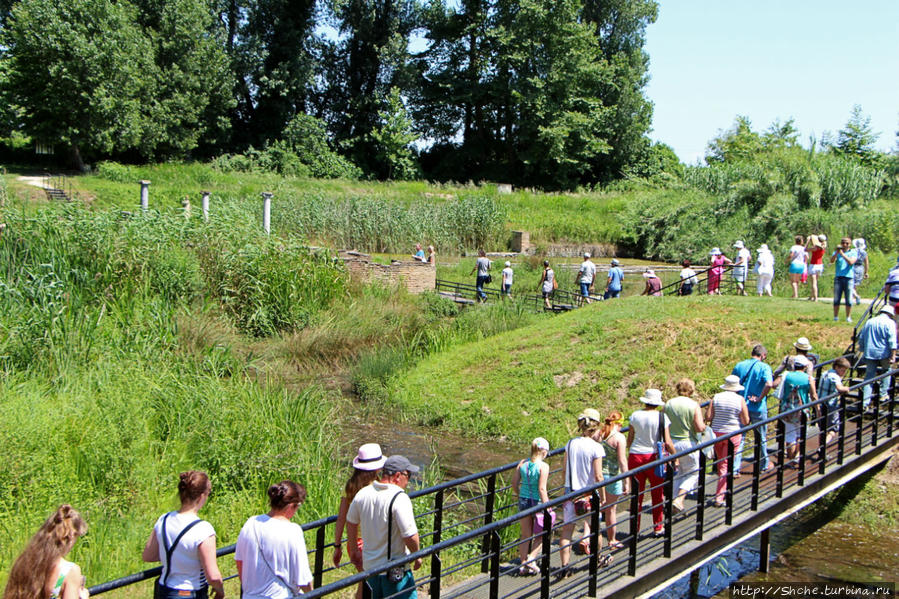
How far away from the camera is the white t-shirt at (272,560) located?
530 cm

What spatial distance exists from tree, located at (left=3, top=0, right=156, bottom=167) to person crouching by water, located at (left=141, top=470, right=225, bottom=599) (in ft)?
132

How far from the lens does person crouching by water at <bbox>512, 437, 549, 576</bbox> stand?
7312 millimetres

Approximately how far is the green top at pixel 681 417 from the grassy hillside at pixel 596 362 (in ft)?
22.0

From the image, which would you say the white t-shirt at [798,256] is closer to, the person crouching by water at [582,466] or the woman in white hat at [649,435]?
the woman in white hat at [649,435]

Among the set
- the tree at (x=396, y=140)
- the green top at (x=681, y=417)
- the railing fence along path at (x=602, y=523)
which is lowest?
the railing fence along path at (x=602, y=523)

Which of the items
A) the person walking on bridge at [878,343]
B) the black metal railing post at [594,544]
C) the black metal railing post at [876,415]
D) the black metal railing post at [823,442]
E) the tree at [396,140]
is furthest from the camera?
the tree at [396,140]

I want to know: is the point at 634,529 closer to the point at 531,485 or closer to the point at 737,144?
the point at 531,485

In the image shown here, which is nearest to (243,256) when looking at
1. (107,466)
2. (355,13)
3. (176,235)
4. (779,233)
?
(176,235)

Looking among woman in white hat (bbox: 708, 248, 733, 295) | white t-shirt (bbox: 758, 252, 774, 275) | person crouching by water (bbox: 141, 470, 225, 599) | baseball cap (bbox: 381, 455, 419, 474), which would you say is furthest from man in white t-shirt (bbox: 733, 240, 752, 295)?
person crouching by water (bbox: 141, 470, 225, 599)

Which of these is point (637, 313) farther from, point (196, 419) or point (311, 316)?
point (196, 419)

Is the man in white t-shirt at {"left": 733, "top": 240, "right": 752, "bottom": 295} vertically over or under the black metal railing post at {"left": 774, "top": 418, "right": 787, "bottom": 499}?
over

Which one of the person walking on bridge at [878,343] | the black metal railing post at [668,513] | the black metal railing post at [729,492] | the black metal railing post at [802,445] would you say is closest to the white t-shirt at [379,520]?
the black metal railing post at [668,513]

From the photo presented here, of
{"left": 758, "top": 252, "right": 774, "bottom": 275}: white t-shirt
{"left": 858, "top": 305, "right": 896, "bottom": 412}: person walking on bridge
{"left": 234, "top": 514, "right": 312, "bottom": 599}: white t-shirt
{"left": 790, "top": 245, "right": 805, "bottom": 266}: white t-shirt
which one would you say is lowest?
{"left": 234, "top": 514, "right": 312, "bottom": 599}: white t-shirt

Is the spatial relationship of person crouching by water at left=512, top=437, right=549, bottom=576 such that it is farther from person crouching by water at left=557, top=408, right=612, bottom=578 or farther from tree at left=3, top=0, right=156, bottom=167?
tree at left=3, top=0, right=156, bottom=167
